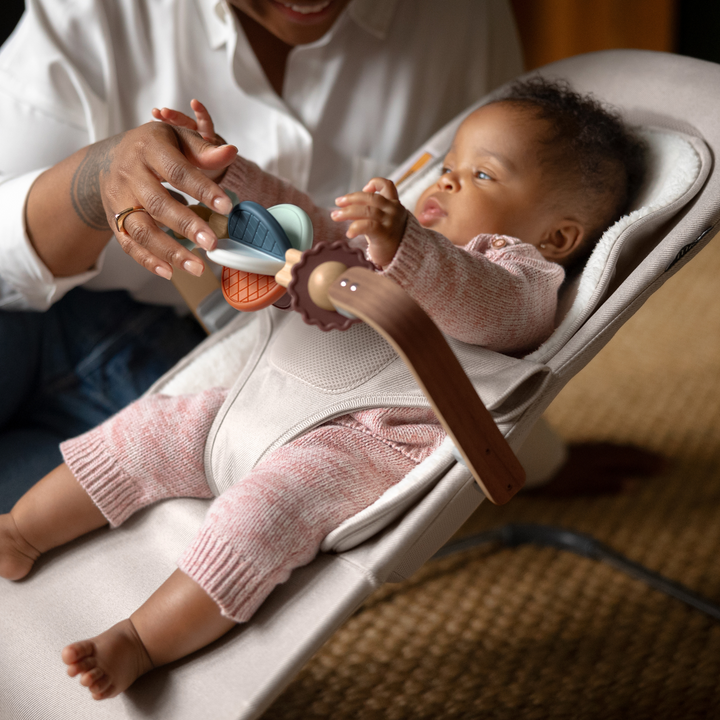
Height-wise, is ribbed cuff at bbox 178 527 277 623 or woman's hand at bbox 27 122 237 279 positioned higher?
woman's hand at bbox 27 122 237 279

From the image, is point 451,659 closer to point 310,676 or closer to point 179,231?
point 310,676

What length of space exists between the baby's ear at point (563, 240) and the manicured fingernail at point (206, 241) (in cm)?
52

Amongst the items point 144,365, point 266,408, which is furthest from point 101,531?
point 144,365

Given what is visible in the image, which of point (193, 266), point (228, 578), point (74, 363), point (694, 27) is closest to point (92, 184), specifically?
point (193, 266)

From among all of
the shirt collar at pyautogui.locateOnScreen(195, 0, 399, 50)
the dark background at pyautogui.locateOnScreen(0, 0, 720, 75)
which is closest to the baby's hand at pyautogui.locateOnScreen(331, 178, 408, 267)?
the shirt collar at pyautogui.locateOnScreen(195, 0, 399, 50)

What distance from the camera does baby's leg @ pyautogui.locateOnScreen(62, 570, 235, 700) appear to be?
0.64m

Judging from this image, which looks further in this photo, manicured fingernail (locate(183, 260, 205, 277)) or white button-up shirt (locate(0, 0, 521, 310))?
white button-up shirt (locate(0, 0, 521, 310))

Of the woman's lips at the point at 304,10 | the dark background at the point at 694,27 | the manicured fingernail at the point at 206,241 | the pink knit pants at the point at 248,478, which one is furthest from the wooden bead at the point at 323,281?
the dark background at the point at 694,27

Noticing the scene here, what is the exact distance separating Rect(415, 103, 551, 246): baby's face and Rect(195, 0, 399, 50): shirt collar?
364 millimetres

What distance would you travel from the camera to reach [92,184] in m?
0.82

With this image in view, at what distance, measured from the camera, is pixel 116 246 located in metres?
1.07

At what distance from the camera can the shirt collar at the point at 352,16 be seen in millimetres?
1047

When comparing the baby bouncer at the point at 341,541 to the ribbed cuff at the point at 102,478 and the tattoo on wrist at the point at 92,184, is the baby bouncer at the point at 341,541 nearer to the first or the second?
the ribbed cuff at the point at 102,478

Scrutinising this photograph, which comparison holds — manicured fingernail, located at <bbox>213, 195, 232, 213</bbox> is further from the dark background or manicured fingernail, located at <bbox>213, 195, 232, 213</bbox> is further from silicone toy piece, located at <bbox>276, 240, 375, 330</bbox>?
the dark background
